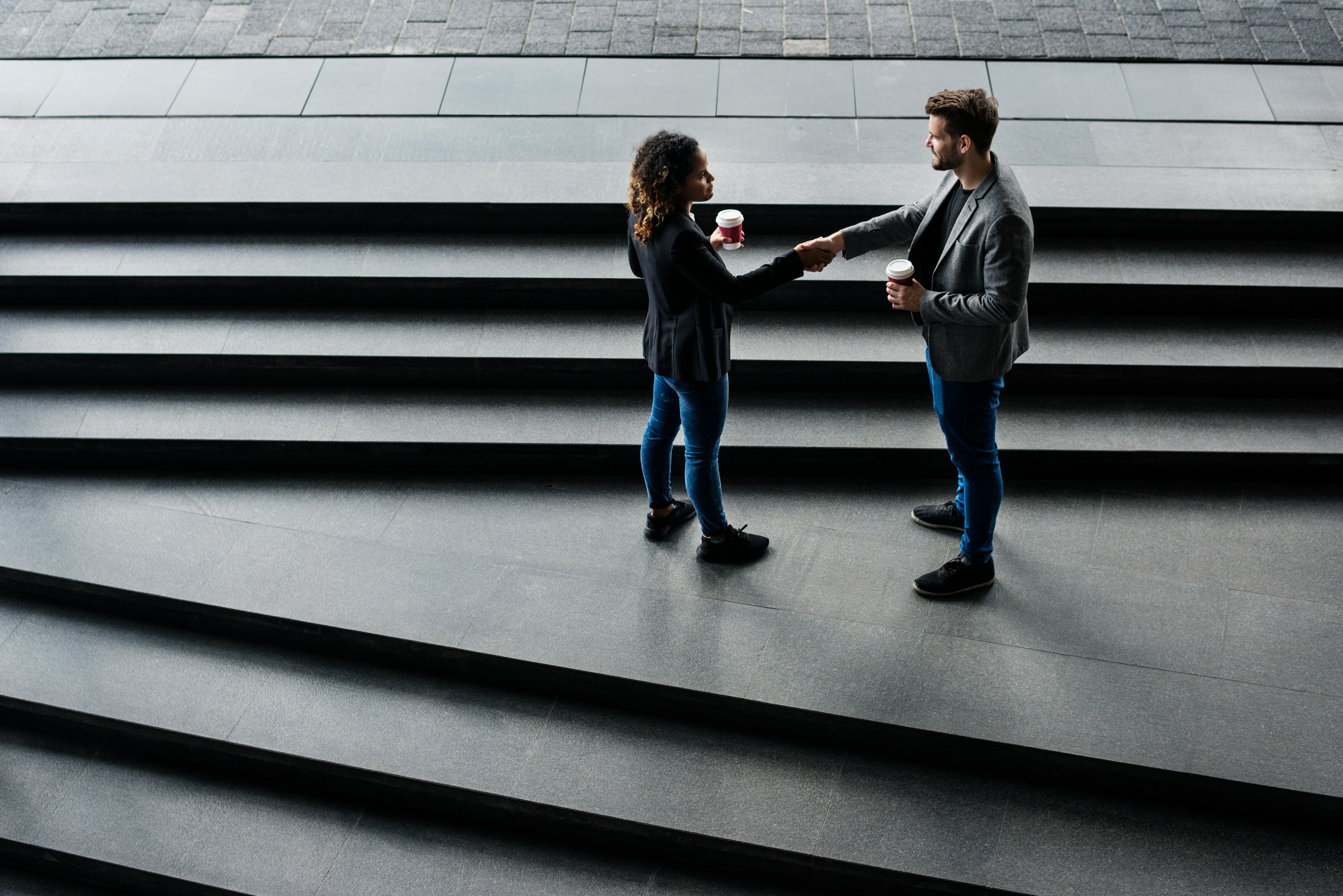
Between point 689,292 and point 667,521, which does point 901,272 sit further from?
point 667,521

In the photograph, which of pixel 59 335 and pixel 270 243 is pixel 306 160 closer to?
pixel 270 243

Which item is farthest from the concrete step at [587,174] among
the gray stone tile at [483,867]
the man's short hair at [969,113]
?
the gray stone tile at [483,867]

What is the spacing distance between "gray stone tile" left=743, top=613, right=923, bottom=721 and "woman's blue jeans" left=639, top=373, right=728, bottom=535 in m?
0.51

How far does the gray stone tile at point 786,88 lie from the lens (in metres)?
5.63

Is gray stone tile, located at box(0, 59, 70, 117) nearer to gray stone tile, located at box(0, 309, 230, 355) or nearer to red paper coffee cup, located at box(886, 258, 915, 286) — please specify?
gray stone tile, located at box(0, 309, 230, 355)

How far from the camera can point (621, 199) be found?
5016 mm

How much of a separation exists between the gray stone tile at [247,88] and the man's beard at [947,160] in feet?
13.3

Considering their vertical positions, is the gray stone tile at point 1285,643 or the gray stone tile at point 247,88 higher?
the gray stone tile at point 247,88

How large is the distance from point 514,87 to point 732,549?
3.27m

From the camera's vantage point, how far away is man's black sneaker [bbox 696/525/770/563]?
402 centimetres

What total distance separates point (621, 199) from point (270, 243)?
5.84ft

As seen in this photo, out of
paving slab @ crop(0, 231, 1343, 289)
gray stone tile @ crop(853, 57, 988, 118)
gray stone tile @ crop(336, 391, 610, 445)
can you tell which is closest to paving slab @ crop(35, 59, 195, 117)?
paving slab @ crop(0, 231, 1343, 289)

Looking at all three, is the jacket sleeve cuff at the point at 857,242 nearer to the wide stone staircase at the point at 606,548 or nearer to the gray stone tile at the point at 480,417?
the wide stone staircase at the point at 606,548

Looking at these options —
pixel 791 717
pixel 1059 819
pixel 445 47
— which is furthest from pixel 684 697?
pixel 445 47
